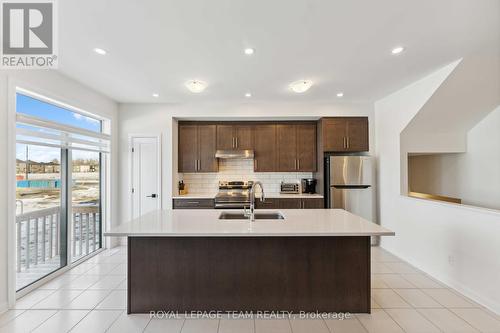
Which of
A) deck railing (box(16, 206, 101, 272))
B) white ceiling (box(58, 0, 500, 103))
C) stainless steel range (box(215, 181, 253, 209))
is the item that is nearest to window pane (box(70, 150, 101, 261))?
deck railing (box(16, 206, 101, 272))

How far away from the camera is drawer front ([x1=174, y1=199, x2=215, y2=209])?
4.61m

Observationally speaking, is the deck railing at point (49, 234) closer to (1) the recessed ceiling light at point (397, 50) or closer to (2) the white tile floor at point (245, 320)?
(2) the white tile floor at point (245, 320)

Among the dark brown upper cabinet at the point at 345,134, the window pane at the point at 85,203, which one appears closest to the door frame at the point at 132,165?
the window pane at the point at 85,203

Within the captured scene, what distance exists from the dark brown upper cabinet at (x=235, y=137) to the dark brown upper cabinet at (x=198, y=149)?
0.38 feet

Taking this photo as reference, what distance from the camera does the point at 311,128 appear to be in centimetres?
500

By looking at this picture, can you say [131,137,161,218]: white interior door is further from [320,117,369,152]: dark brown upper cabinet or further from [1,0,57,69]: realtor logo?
[320,117,369,152]: dark brown upper cabinet

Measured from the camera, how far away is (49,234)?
3553 mm

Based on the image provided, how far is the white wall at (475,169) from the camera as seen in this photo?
11.8 feet

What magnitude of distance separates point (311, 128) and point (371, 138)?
1.11 m

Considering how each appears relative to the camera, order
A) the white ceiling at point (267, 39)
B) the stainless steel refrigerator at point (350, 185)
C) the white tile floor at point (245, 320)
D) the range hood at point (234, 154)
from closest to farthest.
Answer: the white ceiling at point (267, 39) → the white tile floor at point (245, 320) → the stainless steel refrigerator at point (350, 185) → the range hood at point (234, 154)

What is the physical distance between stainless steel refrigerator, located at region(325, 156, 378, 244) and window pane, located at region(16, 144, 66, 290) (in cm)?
422

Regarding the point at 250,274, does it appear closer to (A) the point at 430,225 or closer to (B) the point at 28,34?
(A) the point at 430,225

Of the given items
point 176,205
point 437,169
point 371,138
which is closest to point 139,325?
point 176,205

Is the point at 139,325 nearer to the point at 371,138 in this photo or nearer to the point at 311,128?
the point at 311,128
